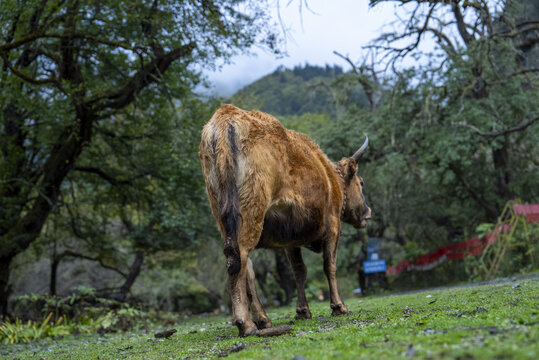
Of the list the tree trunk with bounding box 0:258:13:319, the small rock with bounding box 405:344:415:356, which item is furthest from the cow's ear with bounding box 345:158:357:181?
the tree trunk with bounding box 0:258:13:319

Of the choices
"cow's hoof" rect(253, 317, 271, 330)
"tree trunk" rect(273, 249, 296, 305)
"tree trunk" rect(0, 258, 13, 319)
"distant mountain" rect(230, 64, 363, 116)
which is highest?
"distant mountain" rect(230, 64, 363, 116)

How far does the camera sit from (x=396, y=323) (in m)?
4.49

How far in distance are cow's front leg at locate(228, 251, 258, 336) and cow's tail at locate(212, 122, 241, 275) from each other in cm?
8

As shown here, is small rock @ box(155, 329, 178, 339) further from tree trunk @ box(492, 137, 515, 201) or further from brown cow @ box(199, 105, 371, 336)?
tree trunk @ box(492, 137, 515, 201)

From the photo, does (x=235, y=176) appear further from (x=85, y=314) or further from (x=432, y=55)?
(x=432, y=55)

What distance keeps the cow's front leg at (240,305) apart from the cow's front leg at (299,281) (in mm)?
1881

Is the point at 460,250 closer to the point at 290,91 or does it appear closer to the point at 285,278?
the point at 285,278

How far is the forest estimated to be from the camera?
42.0 feet

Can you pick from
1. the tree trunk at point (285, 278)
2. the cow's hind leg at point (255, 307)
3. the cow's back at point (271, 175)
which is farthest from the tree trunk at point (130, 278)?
the cow's hind leg at point (255, 307)

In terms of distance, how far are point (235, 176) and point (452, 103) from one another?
50.1 feet

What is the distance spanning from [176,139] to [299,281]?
24.4 feet

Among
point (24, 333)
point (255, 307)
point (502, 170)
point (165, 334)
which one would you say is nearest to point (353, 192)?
point (255, 307)

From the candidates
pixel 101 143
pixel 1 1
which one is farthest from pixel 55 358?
pixel 101 143

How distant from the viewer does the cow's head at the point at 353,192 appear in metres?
8.17
